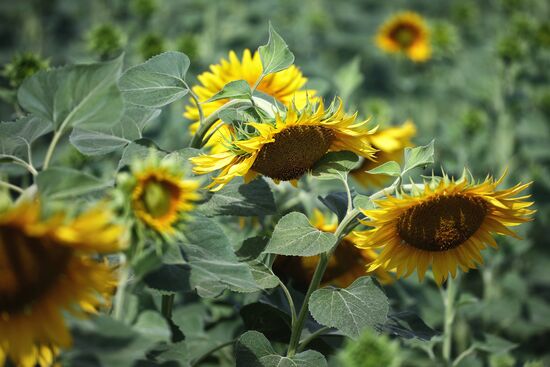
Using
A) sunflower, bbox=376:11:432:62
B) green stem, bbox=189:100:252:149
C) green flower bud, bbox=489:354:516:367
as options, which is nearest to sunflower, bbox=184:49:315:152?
green stem, bbox=189:100:252:149

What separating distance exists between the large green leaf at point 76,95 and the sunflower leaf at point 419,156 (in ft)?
0.96

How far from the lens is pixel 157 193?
21.6 inches

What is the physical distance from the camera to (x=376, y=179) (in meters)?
1.50

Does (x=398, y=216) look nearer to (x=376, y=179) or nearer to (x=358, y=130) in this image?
(x=358, y=130)

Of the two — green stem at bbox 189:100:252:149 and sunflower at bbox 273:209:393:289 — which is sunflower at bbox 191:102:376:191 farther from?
sunflower at bbox 273:209:393:289

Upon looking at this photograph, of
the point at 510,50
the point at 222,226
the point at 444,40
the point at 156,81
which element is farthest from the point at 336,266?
the point at 444,40

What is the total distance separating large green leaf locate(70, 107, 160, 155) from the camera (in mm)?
758

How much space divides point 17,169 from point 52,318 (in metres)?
0.40

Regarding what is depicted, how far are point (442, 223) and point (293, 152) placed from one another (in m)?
0.16

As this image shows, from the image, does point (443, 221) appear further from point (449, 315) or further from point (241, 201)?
point (449, 315)

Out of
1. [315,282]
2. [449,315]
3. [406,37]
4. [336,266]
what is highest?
[315,282]

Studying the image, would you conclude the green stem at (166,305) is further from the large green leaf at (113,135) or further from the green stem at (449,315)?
the green stem at (449,315)

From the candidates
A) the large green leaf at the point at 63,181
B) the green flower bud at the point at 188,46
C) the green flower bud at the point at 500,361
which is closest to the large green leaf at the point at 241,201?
the large green leaf at the point at 63,181

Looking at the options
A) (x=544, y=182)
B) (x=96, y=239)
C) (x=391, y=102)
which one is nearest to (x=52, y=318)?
(x=96, y=239)
